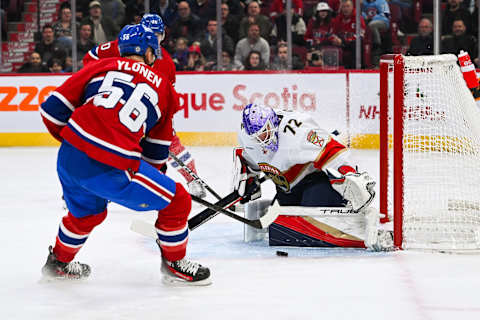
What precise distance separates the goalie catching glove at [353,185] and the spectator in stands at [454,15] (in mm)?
4255

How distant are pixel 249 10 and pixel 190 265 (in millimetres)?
5223

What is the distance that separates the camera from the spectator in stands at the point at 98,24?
801 centimetres

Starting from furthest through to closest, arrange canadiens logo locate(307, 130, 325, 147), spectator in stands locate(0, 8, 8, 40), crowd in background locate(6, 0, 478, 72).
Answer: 1. spectator in stands locate(0, 8, 8, 40)
2. crowd in background locate(6, 0, 478, 72)
3. canadiens logo locate(307, 130, 325, 147)

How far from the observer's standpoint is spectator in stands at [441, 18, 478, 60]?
283 inches

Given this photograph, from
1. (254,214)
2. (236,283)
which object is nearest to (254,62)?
(254,214)

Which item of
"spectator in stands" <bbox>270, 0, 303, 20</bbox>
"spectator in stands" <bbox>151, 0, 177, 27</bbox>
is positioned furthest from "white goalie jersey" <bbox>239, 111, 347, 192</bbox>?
"spectator in stands" <bbox>151, 0, 177, 27</bbox>

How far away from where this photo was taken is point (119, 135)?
8.71 feet

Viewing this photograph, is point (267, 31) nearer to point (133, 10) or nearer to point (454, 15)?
point (133, 10)

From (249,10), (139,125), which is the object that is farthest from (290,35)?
(139,125)

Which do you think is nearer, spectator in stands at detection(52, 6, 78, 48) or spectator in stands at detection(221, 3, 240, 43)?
spectator in stands at detection(221, 3, 240, 43)

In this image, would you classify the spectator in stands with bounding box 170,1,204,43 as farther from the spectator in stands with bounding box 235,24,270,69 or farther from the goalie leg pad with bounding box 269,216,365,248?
the goalie leg pad with bounding box 269,216,365,248

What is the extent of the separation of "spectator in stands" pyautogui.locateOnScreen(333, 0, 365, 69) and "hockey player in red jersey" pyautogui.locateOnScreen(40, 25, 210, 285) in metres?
4.81

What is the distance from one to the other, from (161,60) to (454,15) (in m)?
3.62

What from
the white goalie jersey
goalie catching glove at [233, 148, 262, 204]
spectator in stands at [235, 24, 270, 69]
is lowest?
goalie catching glove at [233, 148, 262, 204]
